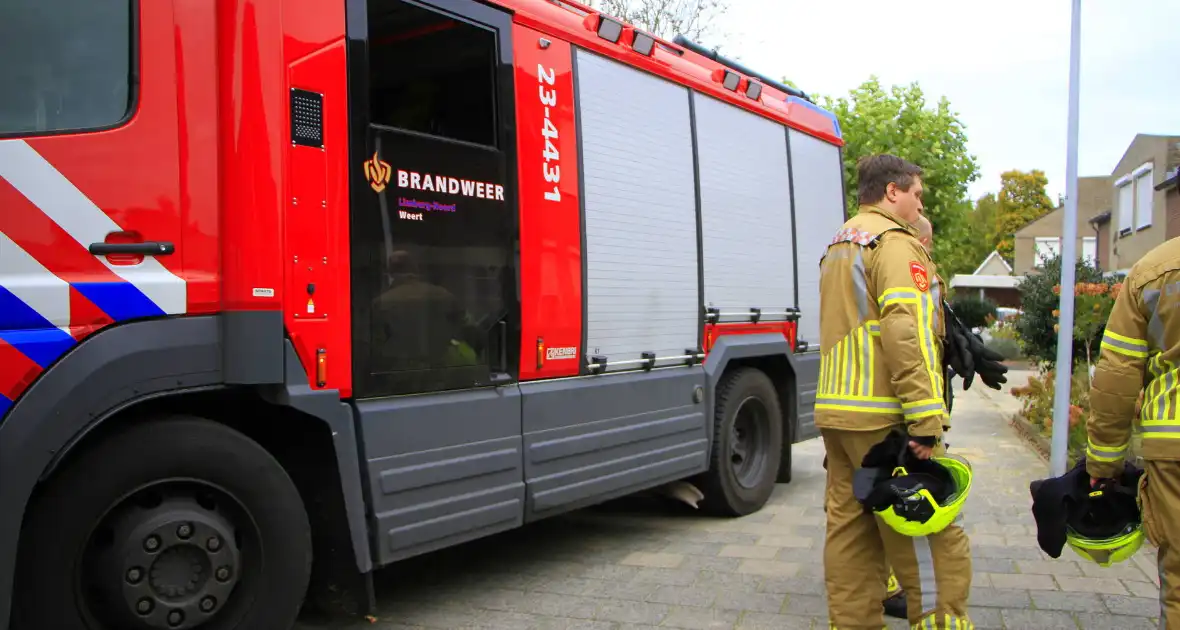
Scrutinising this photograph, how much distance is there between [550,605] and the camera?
4609 mm

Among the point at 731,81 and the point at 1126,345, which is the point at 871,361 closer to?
the point at 1126,345

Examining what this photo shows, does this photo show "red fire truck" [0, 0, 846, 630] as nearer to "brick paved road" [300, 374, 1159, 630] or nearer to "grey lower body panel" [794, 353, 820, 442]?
"brick paved road" [300, 374, 1159, 630]

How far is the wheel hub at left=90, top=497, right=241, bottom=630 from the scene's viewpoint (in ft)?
10.2

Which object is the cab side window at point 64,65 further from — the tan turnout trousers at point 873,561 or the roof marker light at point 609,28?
the tan turnout trousers at point 873,561

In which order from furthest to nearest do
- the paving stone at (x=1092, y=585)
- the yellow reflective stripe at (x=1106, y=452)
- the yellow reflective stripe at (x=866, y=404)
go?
the paving stone at (x=1092, y=585) < the yellow reflective stripe at (x=866, y=404) < the yellow reflective stripe at (x=1106, y=452)

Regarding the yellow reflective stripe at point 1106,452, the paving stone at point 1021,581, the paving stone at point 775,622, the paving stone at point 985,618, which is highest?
the yellow reflective stripe at point 1106,452

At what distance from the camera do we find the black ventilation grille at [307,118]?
355cm

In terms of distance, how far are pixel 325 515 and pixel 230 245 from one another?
112 centimetres

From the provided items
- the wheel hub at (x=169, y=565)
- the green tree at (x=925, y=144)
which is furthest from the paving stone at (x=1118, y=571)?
the green tree at (x=925, y=144)

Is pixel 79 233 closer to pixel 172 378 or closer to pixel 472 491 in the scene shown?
pixel 172 378

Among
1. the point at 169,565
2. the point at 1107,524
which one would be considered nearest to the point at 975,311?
the point at 1107,524

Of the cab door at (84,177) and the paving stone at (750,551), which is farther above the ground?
the cab door at (84,177)

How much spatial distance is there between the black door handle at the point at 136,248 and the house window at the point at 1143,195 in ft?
92.4

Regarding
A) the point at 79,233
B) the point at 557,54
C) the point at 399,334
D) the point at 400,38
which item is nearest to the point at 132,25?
the point at 79,233
